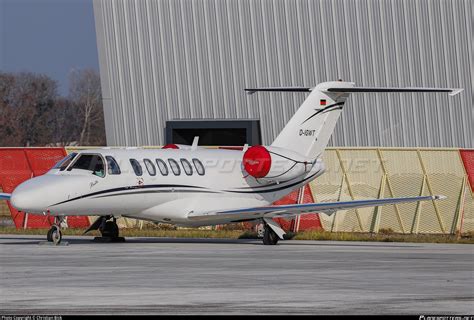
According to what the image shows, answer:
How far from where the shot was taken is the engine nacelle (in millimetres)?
28875

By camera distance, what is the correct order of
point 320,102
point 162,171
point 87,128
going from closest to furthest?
1. point 162,171
2. point 320,102
3. point 87,128

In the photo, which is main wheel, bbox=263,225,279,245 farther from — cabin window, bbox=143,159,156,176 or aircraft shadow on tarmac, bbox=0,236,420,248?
cabin window, bbox=143,159,156,176

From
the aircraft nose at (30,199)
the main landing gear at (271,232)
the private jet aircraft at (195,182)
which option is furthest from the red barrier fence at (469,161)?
the aircraft nose at (30,199)

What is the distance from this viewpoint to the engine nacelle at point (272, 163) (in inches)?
1137

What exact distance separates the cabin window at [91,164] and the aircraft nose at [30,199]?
4.38 ft

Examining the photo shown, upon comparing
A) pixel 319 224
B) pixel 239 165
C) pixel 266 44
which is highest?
pixel 266 44

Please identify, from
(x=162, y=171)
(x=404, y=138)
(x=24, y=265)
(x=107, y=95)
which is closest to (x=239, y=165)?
(x=162, y=171)

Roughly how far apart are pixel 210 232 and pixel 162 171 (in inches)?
195

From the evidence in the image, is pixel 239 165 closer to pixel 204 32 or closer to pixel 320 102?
pixel 320 102

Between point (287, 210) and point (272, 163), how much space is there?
7.58 feet

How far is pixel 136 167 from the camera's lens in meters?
27.4

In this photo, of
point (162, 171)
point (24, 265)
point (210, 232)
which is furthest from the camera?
point (210, 232)

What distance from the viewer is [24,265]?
19.7 m

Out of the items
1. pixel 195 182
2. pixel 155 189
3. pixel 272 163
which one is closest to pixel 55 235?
pixel 155 189
